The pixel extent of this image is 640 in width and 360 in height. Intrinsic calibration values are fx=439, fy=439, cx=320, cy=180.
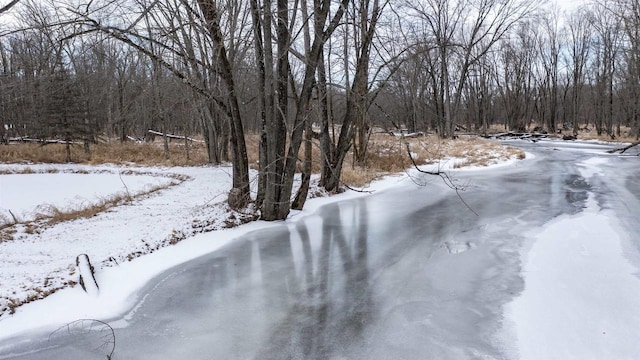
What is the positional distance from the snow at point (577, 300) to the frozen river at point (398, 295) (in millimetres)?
15

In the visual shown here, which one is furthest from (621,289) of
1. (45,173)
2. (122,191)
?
(45,173)

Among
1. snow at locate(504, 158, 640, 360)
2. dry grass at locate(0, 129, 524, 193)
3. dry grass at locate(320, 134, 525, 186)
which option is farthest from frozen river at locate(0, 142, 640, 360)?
dry grass at locate(0, 129, 524, 193)

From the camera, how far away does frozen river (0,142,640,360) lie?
11.7 feet

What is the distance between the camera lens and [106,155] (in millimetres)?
20016

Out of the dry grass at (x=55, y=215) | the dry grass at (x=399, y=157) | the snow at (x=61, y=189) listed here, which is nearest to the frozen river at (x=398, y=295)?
the dry grass at (x=55, y=215)

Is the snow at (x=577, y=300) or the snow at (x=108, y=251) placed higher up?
the snow at (x=108, y=251)

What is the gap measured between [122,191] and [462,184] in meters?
8.80

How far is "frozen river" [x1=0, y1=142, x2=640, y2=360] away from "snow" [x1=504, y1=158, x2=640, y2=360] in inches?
0.6

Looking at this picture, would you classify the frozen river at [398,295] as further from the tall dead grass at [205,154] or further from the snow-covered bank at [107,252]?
the tall dead grass at [205,154]

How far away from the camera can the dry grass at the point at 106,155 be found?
61.3 feet

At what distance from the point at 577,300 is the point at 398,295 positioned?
173 cm

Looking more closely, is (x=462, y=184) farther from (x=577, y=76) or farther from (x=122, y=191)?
(x=577, y=76)

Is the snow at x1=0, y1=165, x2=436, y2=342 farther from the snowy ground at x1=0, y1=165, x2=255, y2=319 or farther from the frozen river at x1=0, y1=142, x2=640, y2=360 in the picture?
the frozen river at x1=0, y1=142, x2=640, y2=360

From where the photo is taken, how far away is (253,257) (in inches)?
235
